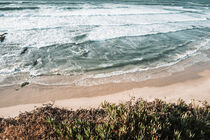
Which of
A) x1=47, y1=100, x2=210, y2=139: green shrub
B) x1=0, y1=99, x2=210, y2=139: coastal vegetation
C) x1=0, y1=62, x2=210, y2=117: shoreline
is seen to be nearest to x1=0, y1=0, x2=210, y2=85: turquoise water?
x1=0, y1=62, x2=210, y2=117: shoreline

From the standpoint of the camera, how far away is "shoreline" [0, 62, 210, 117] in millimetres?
6590

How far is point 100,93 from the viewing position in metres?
7.55

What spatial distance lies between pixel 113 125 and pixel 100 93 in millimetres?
3466

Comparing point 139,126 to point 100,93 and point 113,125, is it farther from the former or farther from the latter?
point 100,93

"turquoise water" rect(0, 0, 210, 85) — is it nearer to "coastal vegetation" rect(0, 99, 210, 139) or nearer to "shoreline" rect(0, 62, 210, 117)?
"shoreline" rect(0, 62, 210, 117)

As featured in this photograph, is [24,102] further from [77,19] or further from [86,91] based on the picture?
[77,19]

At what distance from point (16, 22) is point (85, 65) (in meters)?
12.3

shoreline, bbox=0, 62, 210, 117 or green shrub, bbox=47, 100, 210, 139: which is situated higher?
green shrub, bbox=47, 100, 210, 139

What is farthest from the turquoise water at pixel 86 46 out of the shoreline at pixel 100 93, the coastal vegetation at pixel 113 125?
the coastal vegetation at pixel 113 125

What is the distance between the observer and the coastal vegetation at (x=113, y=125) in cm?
394

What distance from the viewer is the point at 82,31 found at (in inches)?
632

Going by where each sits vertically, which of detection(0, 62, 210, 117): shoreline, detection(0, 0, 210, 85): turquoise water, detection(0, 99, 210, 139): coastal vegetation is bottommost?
detection(0, 62, 210, 117): shoreline

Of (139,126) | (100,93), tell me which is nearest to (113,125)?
(139,126)

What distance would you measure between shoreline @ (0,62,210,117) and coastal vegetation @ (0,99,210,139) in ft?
4.09
